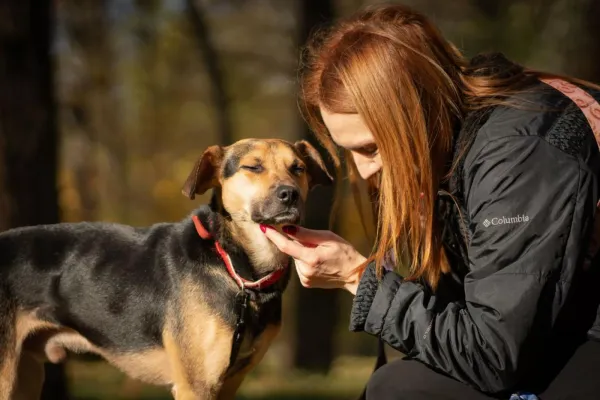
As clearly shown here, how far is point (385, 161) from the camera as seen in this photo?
8.87 ft

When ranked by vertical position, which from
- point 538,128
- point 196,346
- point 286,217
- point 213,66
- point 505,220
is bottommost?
point 196,346

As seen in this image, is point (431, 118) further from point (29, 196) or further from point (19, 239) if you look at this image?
point (29, 196)

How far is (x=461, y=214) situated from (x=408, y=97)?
0.50 m

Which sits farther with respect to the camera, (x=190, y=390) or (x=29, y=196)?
(x=29, y=196)

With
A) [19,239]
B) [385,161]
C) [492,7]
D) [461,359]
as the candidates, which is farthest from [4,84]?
[492,7]

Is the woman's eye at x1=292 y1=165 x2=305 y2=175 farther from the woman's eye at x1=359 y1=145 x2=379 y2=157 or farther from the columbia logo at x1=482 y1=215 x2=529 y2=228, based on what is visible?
the columbia logo at x1=482 y1=215 x2=529 y2=228

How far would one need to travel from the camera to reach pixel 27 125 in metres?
5.50

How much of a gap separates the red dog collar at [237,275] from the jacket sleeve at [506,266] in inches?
42.3

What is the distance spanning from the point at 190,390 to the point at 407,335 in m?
1.36

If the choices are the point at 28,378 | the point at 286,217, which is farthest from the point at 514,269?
the point at 28,378

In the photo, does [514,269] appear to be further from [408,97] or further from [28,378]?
[28,378]

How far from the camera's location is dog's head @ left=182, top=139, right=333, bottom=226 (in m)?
3.41

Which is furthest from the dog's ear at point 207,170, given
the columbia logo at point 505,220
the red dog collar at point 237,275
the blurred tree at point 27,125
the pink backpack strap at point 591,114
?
the blurred tree at point 27,125

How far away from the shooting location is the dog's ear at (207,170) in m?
3.62
